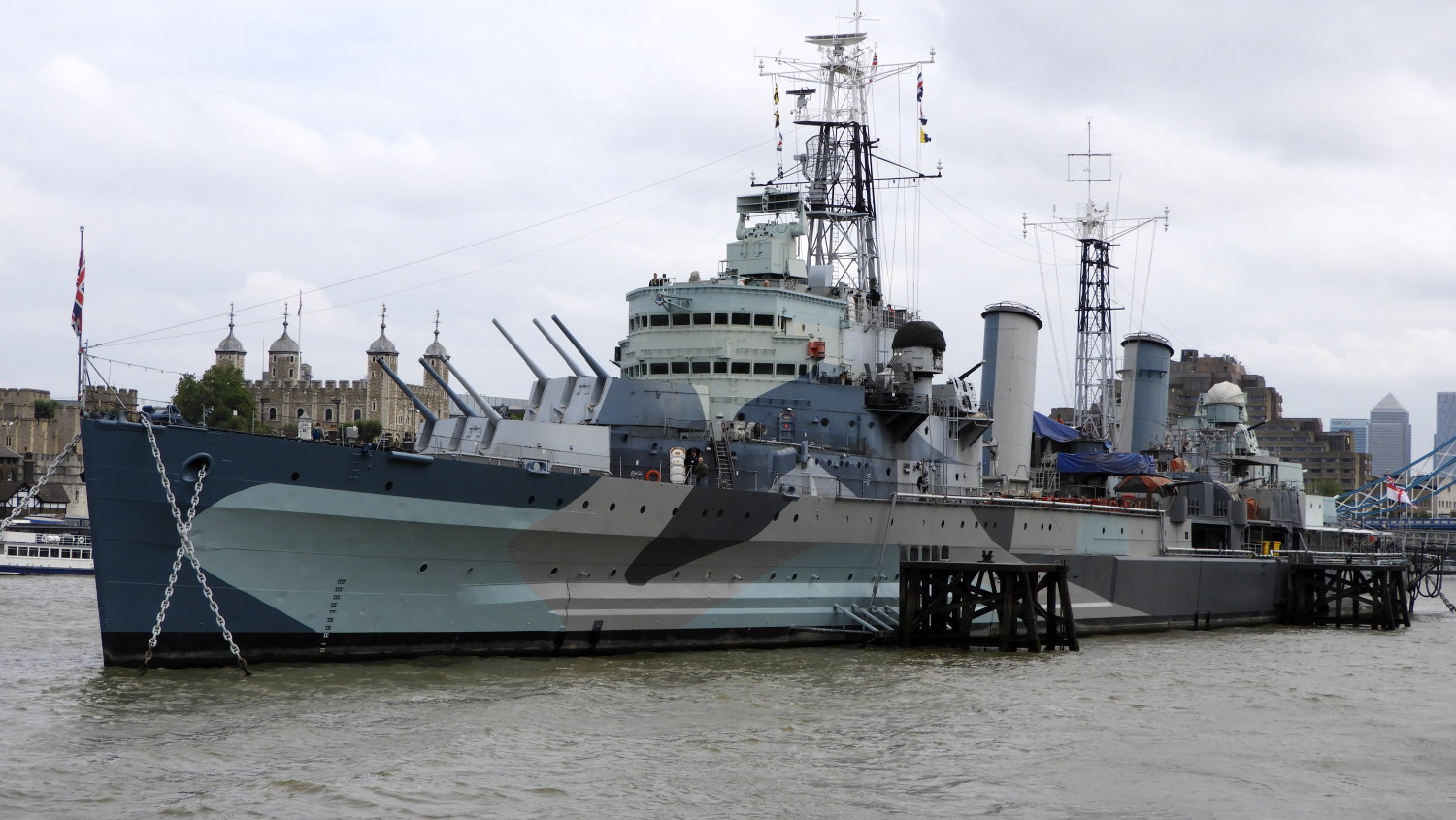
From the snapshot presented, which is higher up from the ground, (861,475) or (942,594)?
(861,475)

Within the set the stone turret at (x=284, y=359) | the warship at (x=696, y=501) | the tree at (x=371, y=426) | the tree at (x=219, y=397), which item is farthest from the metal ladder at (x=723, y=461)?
the stone turret at (x=284, y=359)

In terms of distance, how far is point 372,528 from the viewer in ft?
58.4

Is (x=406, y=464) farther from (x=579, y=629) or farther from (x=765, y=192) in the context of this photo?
(x=765, y=192)

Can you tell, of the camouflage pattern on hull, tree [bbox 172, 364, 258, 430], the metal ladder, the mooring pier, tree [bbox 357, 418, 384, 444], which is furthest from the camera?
tree [bbox 357, 418, 384, 444]

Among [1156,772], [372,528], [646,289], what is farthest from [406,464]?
[1156,772]

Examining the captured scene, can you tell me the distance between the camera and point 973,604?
23828 mm

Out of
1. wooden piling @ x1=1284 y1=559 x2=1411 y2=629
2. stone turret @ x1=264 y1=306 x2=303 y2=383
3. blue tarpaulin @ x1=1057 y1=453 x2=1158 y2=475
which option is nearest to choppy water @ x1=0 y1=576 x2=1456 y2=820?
blue tarpaulin @ x1=1057 y1=453 x2=1158 y2=475

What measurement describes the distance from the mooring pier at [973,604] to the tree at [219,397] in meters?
61.1

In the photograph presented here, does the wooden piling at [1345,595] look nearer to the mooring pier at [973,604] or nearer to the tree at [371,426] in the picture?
the mooring pier at [973,604]

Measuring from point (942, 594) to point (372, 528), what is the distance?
1063cm

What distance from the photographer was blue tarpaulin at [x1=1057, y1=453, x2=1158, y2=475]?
33094mm

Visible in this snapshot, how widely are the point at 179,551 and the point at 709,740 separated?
715cm

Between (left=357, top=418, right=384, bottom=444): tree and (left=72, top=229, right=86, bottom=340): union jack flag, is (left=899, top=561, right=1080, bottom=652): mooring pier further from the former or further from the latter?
(left=357, top=418, right=384, bottom=444): tree

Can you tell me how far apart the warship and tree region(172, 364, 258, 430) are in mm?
57708
